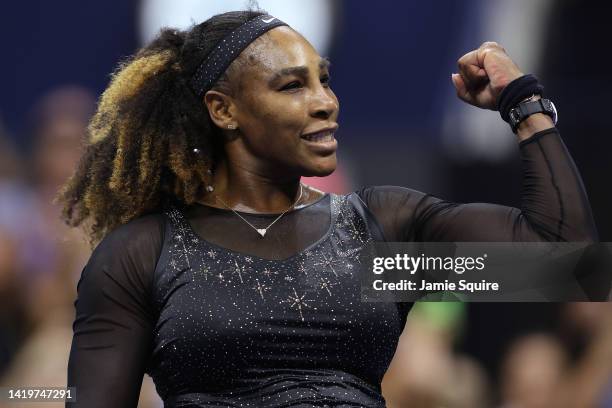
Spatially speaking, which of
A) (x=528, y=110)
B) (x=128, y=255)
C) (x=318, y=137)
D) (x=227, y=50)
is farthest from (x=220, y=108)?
(x=528, y=110)

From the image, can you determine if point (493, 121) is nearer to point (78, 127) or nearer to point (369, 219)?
point (78, 127)

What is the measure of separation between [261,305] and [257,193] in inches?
12.5

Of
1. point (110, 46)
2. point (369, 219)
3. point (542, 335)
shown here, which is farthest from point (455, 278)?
point (110, 46)

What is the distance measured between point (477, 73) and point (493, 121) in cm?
206

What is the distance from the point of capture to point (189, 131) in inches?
97.2

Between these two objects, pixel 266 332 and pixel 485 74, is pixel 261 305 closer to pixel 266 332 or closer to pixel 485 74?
pixel 266 332

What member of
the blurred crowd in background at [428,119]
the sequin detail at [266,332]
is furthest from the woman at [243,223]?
the blurred crowd in background at [428,119]

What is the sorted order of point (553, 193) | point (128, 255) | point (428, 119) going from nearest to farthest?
point (553, 193)
point (128, 255)
point (428, 119)

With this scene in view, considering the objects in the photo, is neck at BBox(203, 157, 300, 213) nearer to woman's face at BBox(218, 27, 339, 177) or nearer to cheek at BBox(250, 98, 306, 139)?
woman's face at BBox(218, 27, 339, 177)

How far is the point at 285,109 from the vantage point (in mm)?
2322

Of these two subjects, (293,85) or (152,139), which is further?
(152,139)

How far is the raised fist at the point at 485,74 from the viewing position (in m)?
2.30

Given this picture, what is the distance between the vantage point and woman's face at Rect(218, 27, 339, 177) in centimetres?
231

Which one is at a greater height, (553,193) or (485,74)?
(485,74)
